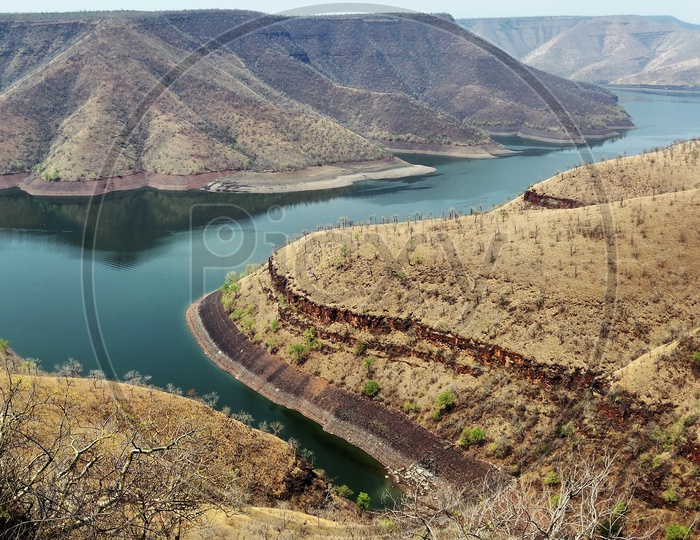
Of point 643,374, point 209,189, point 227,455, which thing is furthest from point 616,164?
point 209,189

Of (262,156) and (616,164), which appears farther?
(262,156)

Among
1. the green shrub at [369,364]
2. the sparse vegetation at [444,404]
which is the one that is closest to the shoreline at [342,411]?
the sparse vegetation at [444,404]

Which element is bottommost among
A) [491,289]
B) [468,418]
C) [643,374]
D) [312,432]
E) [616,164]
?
[312,432]

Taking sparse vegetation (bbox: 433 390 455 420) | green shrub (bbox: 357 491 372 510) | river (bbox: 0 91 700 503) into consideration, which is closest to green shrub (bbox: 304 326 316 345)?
river (bbox: 0 91 700 503)

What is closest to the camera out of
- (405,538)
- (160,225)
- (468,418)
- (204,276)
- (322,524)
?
(405,538)

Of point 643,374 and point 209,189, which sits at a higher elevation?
point 209,189

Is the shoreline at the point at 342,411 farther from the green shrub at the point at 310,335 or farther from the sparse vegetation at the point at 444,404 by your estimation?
the green shrub at the point at 310,335

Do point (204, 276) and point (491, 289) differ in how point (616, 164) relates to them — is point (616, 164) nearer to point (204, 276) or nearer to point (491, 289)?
point (491, 289)

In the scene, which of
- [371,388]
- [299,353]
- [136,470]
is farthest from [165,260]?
[136,470]
